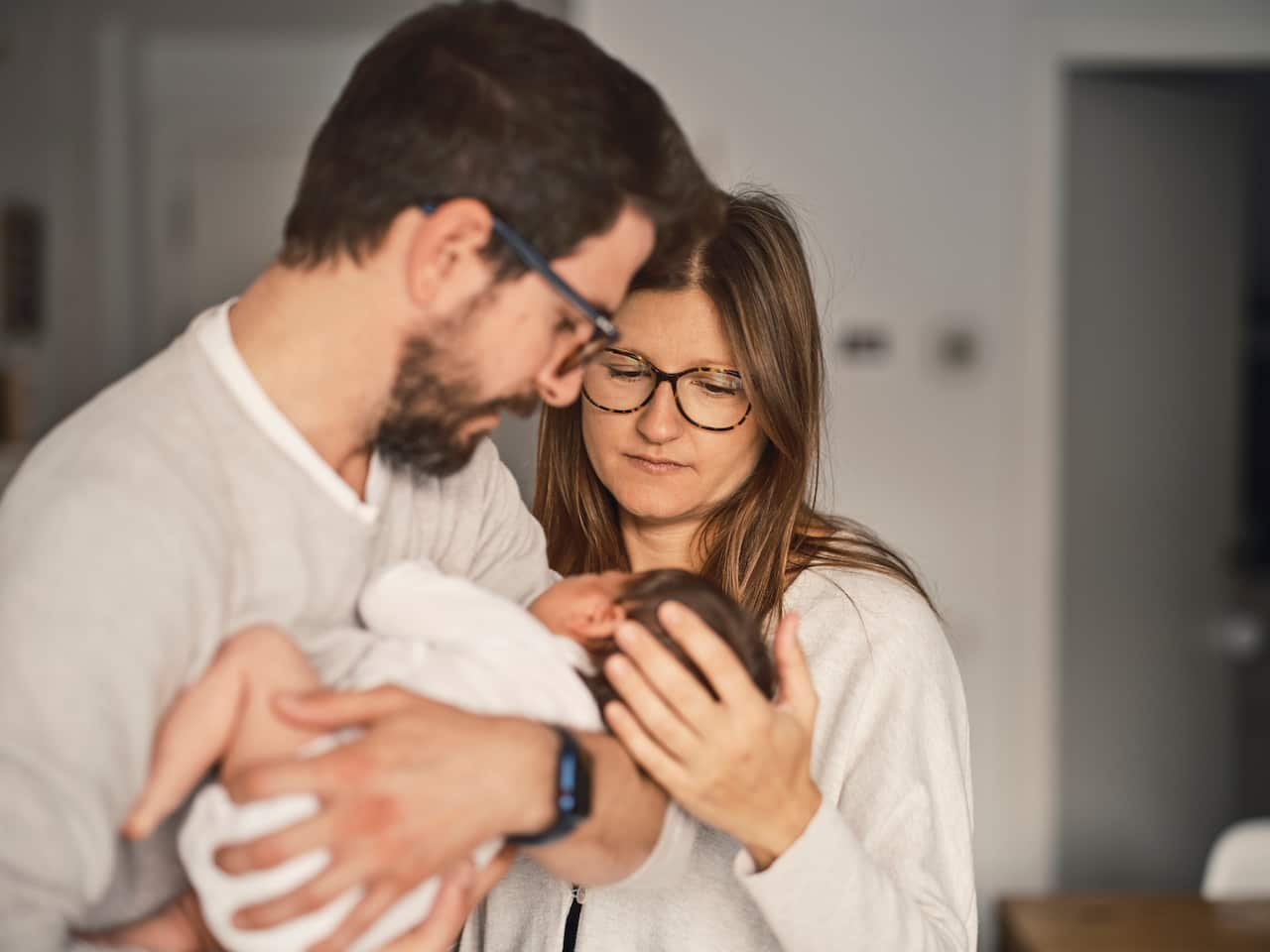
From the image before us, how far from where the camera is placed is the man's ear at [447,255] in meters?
0.94

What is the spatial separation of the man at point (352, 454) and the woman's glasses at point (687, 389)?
0.38 metres

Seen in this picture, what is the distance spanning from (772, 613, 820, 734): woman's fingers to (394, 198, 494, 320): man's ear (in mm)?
413

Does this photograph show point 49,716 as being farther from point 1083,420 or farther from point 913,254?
point 1083,420

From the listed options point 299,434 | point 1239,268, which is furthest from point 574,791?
point 1239,268

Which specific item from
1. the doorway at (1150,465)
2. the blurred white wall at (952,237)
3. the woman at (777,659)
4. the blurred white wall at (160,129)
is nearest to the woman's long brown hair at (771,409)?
the woman at (777,659)

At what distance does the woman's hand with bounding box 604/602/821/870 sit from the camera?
105 cm

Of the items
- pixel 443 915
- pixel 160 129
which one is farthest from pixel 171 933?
pixel 160 129

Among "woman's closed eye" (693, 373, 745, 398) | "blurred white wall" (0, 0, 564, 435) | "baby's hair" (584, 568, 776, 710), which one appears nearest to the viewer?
"baby's hair" (584, 568, 776, 710)

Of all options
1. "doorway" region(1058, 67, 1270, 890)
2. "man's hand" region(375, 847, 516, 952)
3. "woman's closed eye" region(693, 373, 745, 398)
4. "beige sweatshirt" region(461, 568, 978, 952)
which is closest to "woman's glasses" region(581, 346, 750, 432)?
"woman's closed eye" region(693, 373, 745, 398)

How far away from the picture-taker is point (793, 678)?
3.63 ft

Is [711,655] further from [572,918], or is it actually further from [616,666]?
[572,918]

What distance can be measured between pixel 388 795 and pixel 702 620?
0.39m

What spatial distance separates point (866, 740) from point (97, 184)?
3.87 meters

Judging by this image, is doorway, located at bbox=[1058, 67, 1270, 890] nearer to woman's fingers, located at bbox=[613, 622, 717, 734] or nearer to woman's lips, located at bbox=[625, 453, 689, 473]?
woman's lips, located at bbox=[625, 453, 689, 473]
